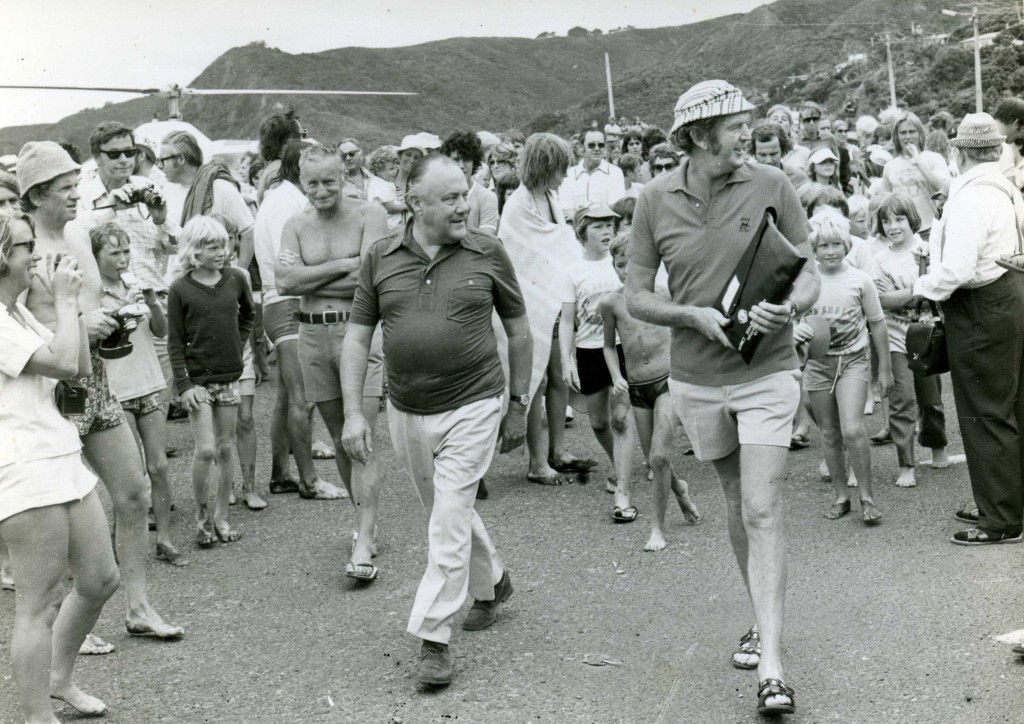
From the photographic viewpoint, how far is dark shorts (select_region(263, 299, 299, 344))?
7.78 meters

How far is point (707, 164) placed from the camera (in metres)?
4.56

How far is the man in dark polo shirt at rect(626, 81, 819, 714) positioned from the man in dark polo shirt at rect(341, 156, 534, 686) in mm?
802

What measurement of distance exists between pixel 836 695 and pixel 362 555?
271 cm

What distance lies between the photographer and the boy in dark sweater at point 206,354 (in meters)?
6.98

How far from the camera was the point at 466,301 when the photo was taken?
5.13m

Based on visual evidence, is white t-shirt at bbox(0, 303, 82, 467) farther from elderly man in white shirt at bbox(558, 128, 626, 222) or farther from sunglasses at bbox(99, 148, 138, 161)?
elderly man in white shirt at bbox(558, 128, 626, 222)

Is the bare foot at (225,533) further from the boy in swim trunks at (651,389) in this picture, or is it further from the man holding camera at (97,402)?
the boy in swim trunks at (651,389)

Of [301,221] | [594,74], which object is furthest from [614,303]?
[594,74]

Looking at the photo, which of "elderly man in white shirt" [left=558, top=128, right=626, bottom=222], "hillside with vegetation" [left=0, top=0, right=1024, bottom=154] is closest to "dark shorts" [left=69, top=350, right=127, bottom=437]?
"elderly man in white shirt" [left=558, top=128, right=626, bottom=222]

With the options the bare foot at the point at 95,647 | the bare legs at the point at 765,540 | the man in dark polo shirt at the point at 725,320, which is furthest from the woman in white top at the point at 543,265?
the bare legs at the point at 765,540

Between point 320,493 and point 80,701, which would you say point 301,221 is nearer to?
point 320,493

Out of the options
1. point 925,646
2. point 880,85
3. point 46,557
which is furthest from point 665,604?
point 880,85

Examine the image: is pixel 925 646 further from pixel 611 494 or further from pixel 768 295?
pixel 611 494

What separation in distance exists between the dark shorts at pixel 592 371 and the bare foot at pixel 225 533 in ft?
7.98
